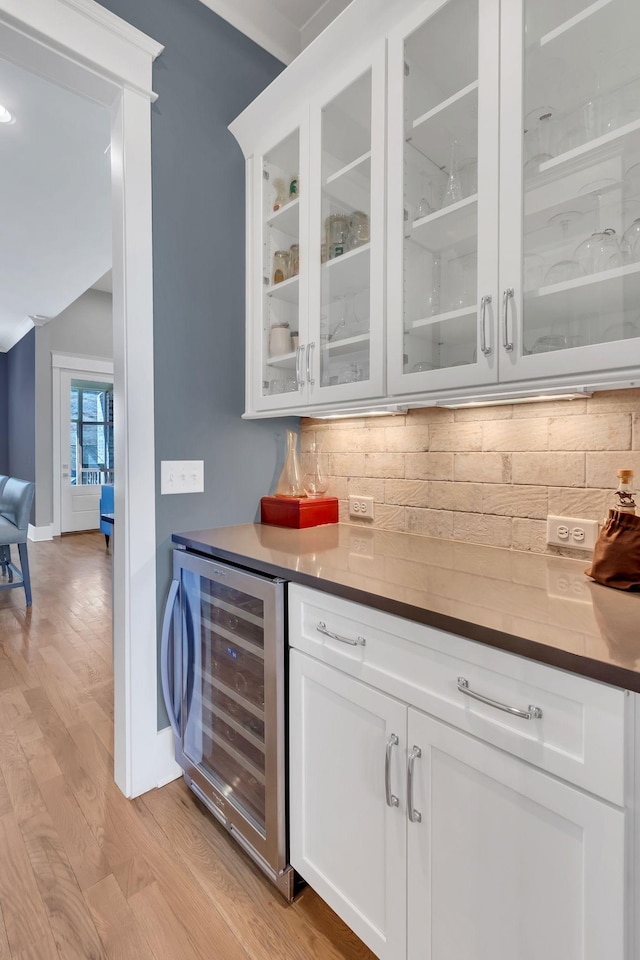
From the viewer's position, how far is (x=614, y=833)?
66 centimetres

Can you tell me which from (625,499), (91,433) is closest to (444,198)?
(625,499)

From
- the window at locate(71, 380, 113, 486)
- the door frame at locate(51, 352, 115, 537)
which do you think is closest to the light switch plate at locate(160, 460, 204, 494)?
the door frame at locate(51, 352, 115, 537)

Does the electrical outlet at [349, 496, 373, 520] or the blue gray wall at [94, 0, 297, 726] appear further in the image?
the electrical outlet at [349, 496, 373, 520]

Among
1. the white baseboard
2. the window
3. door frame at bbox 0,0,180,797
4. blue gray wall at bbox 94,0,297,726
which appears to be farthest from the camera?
the window

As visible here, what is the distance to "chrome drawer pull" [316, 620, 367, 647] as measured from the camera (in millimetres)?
1037

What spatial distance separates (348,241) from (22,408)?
7.19 metres

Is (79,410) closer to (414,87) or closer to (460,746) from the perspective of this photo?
(414,87)

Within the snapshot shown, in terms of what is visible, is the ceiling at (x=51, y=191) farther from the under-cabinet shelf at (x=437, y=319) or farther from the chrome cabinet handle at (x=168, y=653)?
the chrome cabinet handle at (x=168, y=653)

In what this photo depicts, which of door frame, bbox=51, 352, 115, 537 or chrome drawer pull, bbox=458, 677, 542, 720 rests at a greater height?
door frame, bbox=51, 352, 115, 537

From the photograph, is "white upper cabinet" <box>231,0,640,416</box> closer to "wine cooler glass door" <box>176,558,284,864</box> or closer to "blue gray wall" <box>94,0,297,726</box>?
"blue gray wall" <box>94,0,297,726</box>

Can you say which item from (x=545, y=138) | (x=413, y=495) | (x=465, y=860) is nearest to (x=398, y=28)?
(x=545, y=138)

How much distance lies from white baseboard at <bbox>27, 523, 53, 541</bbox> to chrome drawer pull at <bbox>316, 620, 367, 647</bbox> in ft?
21.9

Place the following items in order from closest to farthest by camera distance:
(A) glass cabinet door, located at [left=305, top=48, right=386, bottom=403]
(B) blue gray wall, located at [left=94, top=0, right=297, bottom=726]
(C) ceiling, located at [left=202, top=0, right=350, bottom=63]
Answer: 1. (A) glass cabinet door, located at [left=305, top=48, right=386, bottom=403]
2. (B) blue gray wall, located at [left=94, top=0, right=297, bottom=726]
3. (C) ceiling, located at [left=202, top=0, right=350, bottom=63]

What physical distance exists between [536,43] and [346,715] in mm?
1603
